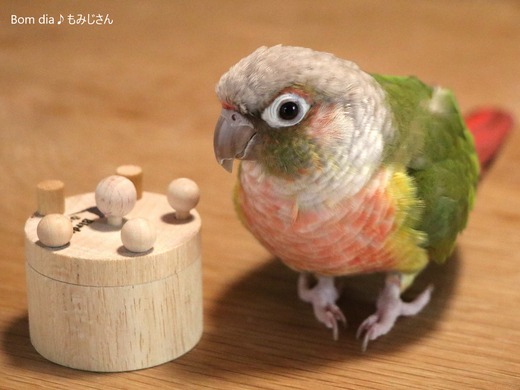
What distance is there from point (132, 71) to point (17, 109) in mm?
360

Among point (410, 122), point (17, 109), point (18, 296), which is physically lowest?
point (18, 296)

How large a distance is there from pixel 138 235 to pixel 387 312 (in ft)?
1.25

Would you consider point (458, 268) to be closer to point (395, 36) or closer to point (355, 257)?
point (355, 257)

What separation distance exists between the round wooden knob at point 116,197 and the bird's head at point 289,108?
0.11 metres

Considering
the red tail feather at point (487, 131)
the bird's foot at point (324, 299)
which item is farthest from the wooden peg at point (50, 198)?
the red tail feather at point (487, 131)

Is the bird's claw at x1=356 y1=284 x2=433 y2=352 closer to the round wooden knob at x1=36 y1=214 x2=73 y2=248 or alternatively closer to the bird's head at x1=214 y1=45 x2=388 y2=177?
the bird's head at x1=214 y1=45 x2=388 y2=177

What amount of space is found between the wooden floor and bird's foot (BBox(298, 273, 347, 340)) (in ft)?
0.06

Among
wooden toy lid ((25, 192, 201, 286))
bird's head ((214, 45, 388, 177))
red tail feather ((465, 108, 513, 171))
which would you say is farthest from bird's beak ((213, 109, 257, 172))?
red tail feather ((465, 108, 513, 171))

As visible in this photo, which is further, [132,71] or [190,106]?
[132,71]

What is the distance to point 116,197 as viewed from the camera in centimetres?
91

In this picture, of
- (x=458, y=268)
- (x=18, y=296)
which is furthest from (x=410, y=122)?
(x=18, y=296)

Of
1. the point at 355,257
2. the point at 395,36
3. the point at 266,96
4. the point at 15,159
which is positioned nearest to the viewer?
the point at 266,96

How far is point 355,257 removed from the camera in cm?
97

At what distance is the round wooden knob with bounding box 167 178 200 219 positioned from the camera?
966 millimetres
